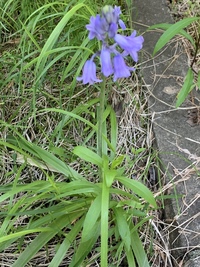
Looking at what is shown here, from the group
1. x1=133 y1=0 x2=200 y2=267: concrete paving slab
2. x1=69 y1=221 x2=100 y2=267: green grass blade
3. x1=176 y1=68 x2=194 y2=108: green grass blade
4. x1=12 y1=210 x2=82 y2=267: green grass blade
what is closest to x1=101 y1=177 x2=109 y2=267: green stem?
x1=69 y1=221 x2=100 y2=267: green grass blade

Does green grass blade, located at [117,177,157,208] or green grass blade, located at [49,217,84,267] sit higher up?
green grass blade, located at [117,177,157,208]

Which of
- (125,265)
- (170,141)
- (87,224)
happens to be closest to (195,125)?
(170,141)

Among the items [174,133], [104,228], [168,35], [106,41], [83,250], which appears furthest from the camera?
[174,133]

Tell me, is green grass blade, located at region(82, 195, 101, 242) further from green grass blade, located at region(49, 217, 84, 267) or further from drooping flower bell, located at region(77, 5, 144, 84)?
drooping flower bell, located at region(77, 5, 144, 84)

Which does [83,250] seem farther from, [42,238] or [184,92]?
[184,92]

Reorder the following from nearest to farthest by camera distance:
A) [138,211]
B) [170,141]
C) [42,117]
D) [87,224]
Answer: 1. [87,224]
2. [138,211]
3. [170,141]
4. [42,117]

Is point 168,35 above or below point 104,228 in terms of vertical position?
above

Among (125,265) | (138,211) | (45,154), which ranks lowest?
(125,265)

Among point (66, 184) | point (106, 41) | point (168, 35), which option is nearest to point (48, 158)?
point (66, 184)

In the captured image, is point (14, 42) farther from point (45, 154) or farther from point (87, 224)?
point (87, 224)
